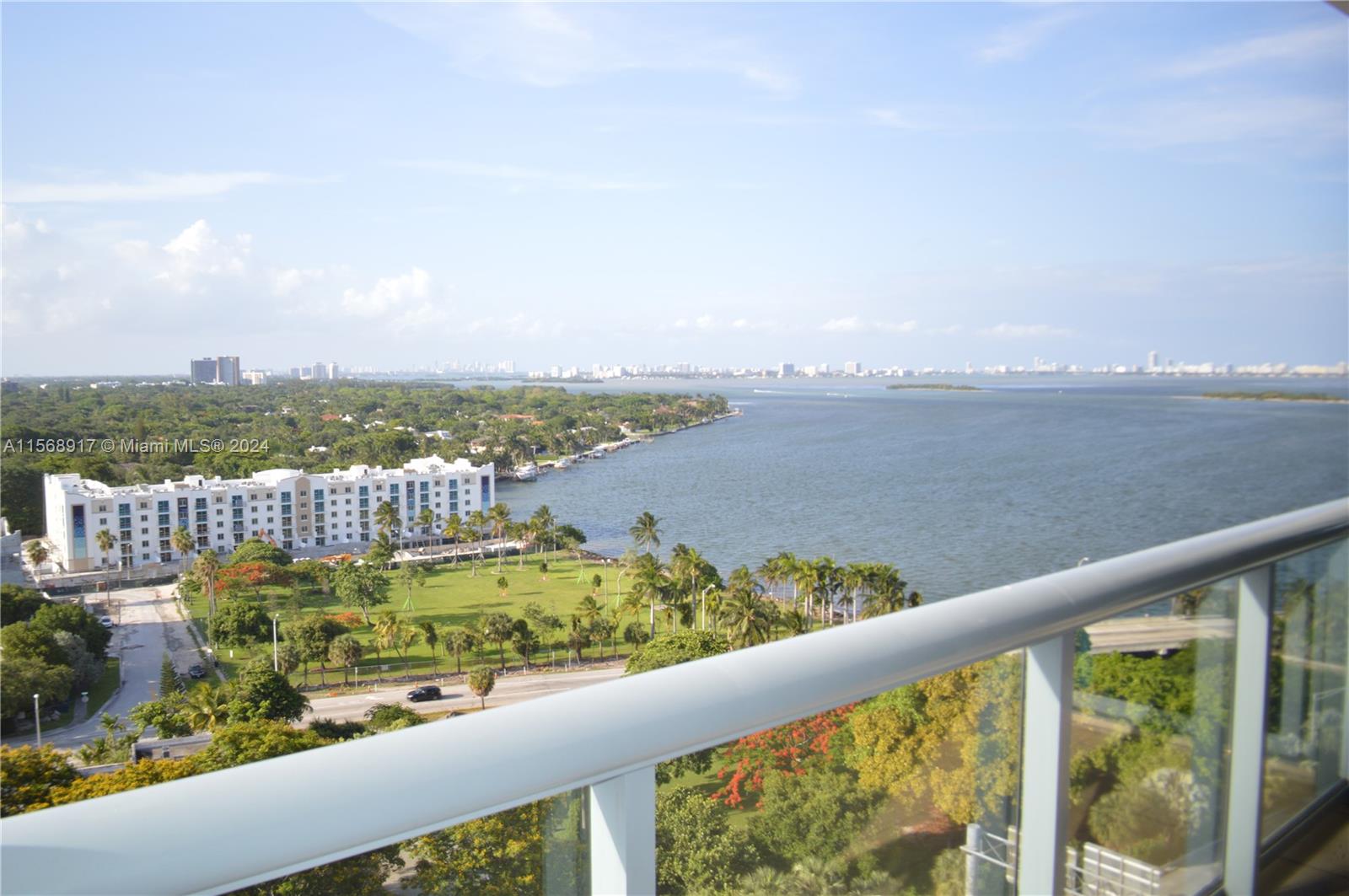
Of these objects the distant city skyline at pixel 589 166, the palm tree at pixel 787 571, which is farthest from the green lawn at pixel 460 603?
the distant city skyline at pixel 589 166

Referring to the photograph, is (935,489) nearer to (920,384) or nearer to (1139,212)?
(920,384)

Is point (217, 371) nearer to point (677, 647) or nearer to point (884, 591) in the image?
point (677, 647)

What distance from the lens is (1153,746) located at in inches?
35.9

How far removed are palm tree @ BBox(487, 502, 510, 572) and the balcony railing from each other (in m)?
11.3

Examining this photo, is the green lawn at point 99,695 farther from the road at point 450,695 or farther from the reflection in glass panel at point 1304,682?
the reflection in glass panel at point 1304,682

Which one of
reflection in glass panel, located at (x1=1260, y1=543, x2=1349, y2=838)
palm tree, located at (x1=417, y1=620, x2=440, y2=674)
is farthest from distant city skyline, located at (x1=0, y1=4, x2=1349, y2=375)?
palm tree, located at (x1=417, y1=620, x2=440, y2=674)

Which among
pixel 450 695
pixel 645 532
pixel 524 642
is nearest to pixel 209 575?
pixel 450 695

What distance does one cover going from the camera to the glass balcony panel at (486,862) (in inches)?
15.8

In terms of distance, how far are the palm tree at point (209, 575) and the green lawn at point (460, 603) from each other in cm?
19

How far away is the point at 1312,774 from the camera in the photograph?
123 centimetres

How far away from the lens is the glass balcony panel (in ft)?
1.31

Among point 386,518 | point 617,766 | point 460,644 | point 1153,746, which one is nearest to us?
point 617,766

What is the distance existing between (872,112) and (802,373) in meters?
10.6

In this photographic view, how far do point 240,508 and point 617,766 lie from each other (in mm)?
10423
